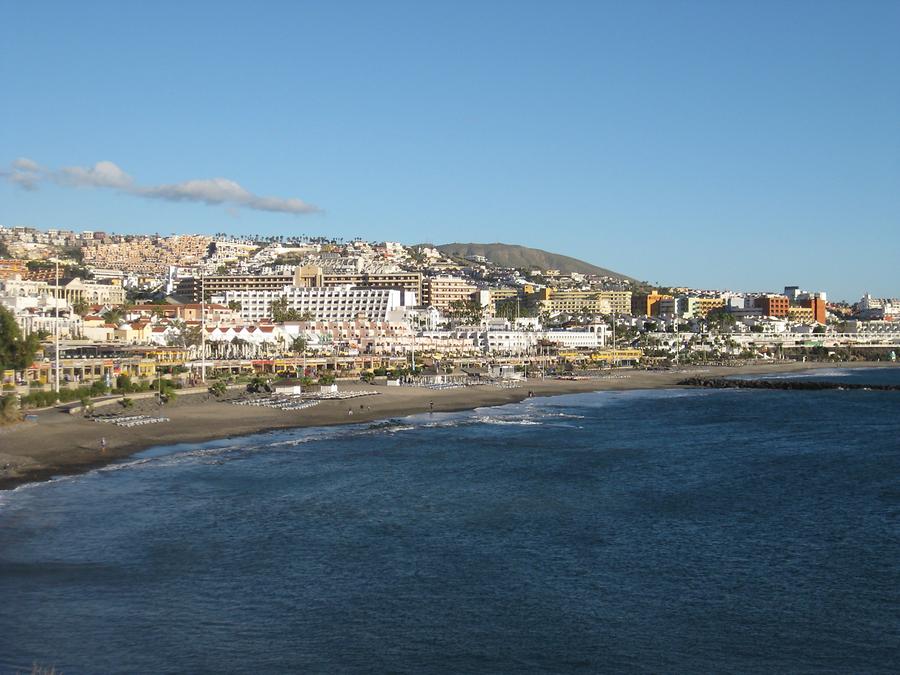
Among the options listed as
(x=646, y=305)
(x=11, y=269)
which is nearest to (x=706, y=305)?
(x=646, y=305)

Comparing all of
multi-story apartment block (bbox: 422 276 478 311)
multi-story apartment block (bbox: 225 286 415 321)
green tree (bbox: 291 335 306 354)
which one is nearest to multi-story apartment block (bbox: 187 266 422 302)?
multi-story apartment block (bbox: 422 276 478 311)

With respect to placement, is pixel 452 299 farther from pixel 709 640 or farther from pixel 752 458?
pixel 709 640

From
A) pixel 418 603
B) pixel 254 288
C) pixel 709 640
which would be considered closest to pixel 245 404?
pixel 418 603

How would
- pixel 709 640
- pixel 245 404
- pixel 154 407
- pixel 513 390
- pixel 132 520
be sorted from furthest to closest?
pixel 513 390
pixel 245 404
pixel 154 407
pixel 132 520
pixel 709 640

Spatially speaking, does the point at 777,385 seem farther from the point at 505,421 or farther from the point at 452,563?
the point at 452,563

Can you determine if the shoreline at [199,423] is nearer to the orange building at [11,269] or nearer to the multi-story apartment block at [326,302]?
the multi-story apartment block at [326,302]

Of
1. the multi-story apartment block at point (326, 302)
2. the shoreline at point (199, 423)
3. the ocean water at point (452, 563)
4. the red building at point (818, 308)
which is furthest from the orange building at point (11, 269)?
the red building at point (818, 308)

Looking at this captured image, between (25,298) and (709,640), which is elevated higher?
(25,298)
